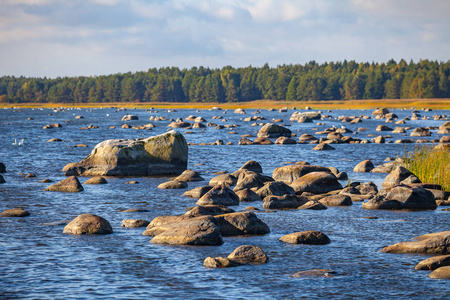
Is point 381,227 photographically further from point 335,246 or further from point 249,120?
point 249,120

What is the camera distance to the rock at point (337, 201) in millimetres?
21375

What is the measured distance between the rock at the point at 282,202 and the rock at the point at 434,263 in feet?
27.0

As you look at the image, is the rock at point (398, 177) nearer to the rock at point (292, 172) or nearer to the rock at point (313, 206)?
the rock at point (292, 172)

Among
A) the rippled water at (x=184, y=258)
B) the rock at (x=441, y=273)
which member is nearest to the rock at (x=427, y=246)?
the rippled water at (x=184, y=258)

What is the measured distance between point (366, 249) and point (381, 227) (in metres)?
2.86

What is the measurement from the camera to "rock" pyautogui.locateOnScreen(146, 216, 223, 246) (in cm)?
1506

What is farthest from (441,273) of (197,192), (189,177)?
(189,177)

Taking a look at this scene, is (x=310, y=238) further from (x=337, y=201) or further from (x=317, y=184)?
(x=317, y=184)

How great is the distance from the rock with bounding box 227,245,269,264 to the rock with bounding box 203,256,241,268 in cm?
34

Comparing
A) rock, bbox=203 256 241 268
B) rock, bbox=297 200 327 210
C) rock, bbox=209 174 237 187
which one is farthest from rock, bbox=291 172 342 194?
rock, bbox=203 256 241 268

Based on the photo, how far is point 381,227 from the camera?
17609mm

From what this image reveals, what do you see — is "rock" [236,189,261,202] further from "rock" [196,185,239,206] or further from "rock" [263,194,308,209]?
"rock" [263,194,308,209]

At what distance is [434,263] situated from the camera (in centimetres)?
1288

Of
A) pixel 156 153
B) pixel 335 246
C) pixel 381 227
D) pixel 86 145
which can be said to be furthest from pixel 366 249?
pixel 86 145
